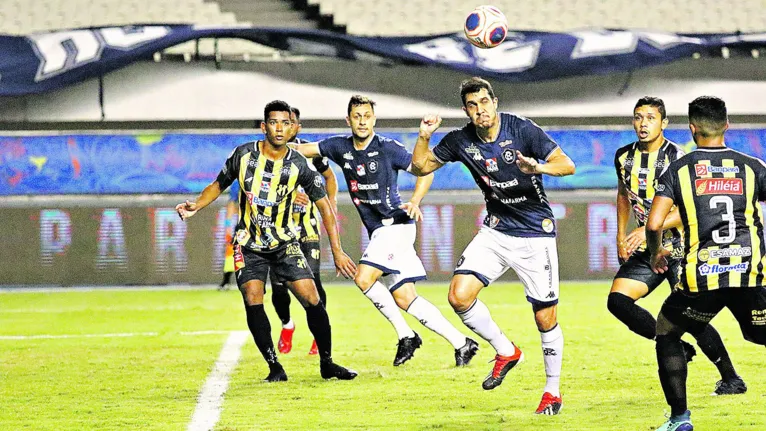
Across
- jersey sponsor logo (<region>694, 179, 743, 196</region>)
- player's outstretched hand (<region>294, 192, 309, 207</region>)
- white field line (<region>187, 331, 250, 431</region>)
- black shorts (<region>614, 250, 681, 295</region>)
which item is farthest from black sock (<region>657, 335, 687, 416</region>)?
player's outstretched hand (<region>294, 192, 309, 207</region>)

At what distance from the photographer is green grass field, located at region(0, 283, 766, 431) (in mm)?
6867

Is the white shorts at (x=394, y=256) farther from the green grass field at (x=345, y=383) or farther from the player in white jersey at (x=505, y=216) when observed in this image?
the player in white jersey at (x=505, y=216)

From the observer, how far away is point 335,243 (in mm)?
8461

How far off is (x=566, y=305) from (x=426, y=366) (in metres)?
5.22

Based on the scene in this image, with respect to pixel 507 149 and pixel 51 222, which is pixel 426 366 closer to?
pixel 507 149

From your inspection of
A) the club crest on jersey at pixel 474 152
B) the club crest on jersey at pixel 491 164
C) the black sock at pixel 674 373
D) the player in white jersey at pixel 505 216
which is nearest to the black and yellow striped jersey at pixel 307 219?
the player in white jersey at pixel 505 216

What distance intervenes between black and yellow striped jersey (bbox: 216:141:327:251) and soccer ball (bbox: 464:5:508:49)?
1900 mm

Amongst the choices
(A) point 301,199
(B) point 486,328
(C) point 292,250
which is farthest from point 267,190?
(B) point 486,328

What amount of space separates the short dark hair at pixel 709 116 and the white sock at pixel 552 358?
1.75 meters

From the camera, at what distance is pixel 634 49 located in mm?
17625

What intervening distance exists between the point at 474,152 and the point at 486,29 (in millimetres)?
2445

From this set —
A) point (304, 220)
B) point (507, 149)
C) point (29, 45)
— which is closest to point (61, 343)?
point (304, 220)

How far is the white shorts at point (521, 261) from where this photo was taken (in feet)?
23.8

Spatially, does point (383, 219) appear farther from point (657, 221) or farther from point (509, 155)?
point (657, 221)
